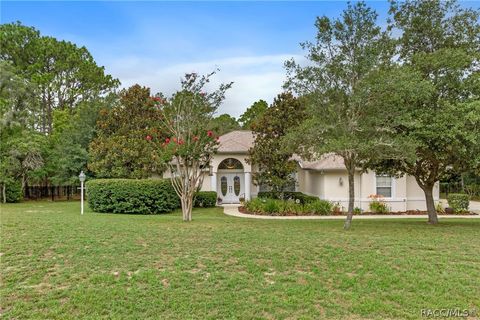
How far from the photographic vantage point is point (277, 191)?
770 inches

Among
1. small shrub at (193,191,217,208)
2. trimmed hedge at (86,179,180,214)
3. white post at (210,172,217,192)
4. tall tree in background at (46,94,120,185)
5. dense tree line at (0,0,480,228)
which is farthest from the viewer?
tall tree in background at (46,94,120,185)

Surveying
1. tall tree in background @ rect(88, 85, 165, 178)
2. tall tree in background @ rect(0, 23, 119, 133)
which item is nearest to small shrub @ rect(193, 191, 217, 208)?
tall tree in background @ rect(88, 85, 165, 178)

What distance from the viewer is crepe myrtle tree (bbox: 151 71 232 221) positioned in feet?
44.1

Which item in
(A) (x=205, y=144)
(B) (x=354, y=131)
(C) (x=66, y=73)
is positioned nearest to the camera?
(B) (x=354, y=131)

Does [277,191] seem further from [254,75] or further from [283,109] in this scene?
[254,75]

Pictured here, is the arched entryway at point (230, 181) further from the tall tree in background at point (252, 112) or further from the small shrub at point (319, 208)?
the tall tree in background at point (252, 112)

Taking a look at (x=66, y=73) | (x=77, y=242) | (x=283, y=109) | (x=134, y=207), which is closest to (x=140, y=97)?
(x=134, y=207)

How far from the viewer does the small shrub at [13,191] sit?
22562 millimetres

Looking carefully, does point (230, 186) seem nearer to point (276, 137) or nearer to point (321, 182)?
point (276, 137)

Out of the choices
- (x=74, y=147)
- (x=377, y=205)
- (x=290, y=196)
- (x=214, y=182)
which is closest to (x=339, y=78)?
(x=377, y=205)

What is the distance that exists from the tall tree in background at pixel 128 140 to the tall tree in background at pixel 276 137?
18.9ft

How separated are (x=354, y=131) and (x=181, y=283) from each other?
723cm

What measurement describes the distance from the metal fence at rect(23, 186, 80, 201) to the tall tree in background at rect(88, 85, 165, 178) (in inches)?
328

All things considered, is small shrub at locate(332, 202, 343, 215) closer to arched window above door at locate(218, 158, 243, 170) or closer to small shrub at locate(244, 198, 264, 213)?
small shrub at locate(244, 198, 264, 213)
